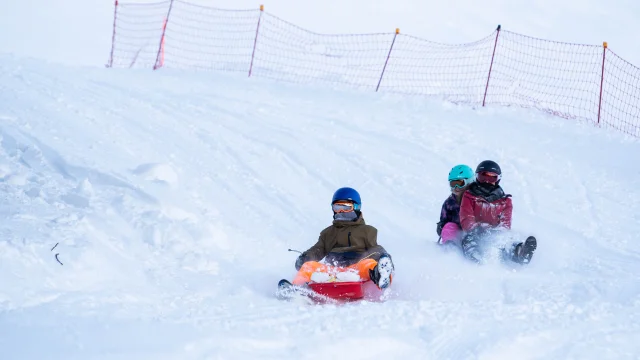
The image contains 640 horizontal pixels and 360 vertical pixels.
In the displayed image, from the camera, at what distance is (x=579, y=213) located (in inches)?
309

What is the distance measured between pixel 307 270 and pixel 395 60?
390 inches

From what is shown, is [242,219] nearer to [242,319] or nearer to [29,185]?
[29,185]

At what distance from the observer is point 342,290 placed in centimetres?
485

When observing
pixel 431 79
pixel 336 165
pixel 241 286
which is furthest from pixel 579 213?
pixel 431 79

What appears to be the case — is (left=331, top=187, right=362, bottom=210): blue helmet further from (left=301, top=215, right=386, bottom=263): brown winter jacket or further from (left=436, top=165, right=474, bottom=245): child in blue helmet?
(left=436, top=165, right=474, bottom=245): child in blue helmet

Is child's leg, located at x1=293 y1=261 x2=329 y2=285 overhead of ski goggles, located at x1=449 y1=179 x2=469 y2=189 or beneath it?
beneath

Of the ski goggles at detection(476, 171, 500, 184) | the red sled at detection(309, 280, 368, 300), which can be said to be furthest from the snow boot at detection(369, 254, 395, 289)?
the ski goggles at detection(476, 171, 500, 184)

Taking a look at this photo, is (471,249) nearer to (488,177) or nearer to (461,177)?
(488,177)

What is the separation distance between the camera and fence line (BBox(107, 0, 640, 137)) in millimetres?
12172


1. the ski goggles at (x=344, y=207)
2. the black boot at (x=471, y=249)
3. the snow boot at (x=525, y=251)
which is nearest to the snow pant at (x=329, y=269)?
the ski goggles at (x=344, y=207)

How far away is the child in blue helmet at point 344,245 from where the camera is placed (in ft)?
17.0

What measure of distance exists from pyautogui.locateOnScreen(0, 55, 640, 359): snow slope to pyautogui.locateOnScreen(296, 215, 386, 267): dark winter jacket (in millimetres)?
405

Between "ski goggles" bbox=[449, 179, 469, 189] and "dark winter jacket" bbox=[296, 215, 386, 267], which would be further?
"ski goggles" bbox=[449, 179, 469, 189]

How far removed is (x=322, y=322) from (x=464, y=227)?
274cm
